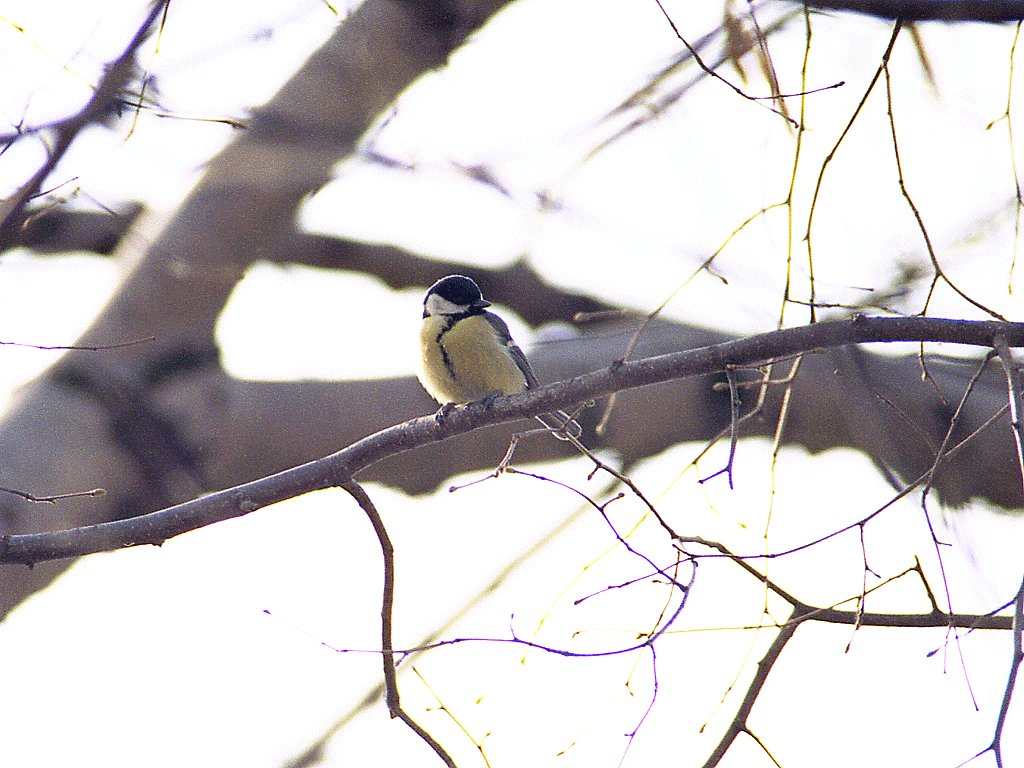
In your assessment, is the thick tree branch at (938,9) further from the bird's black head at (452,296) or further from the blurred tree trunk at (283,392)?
the bird's black head at (452,296)

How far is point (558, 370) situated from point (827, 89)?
2444 mm

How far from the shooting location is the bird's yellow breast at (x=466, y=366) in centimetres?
489

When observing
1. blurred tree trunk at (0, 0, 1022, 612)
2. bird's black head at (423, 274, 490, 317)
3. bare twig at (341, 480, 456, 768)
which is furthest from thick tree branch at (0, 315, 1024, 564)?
bird's black head at (423, 274, 490, 317)

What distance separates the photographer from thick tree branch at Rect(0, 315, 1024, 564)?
8.92 feet

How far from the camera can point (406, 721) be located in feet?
9.11

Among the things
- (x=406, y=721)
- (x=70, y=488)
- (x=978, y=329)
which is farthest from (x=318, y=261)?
(x=978, y=329)

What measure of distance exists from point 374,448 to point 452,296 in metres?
2.42

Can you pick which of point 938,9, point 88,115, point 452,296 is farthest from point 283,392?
point 938,9

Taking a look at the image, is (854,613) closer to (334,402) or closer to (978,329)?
(978,329)

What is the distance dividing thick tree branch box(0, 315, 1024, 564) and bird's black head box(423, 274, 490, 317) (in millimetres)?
2196

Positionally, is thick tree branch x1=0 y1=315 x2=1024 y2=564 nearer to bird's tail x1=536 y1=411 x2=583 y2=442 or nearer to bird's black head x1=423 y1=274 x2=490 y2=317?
bird's tail x1=536 y1=411 x2=583 y2=442

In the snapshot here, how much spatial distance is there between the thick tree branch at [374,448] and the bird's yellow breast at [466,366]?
69.5 inches

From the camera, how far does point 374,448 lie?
3.00 metres

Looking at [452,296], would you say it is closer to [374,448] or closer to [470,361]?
[470,361]
